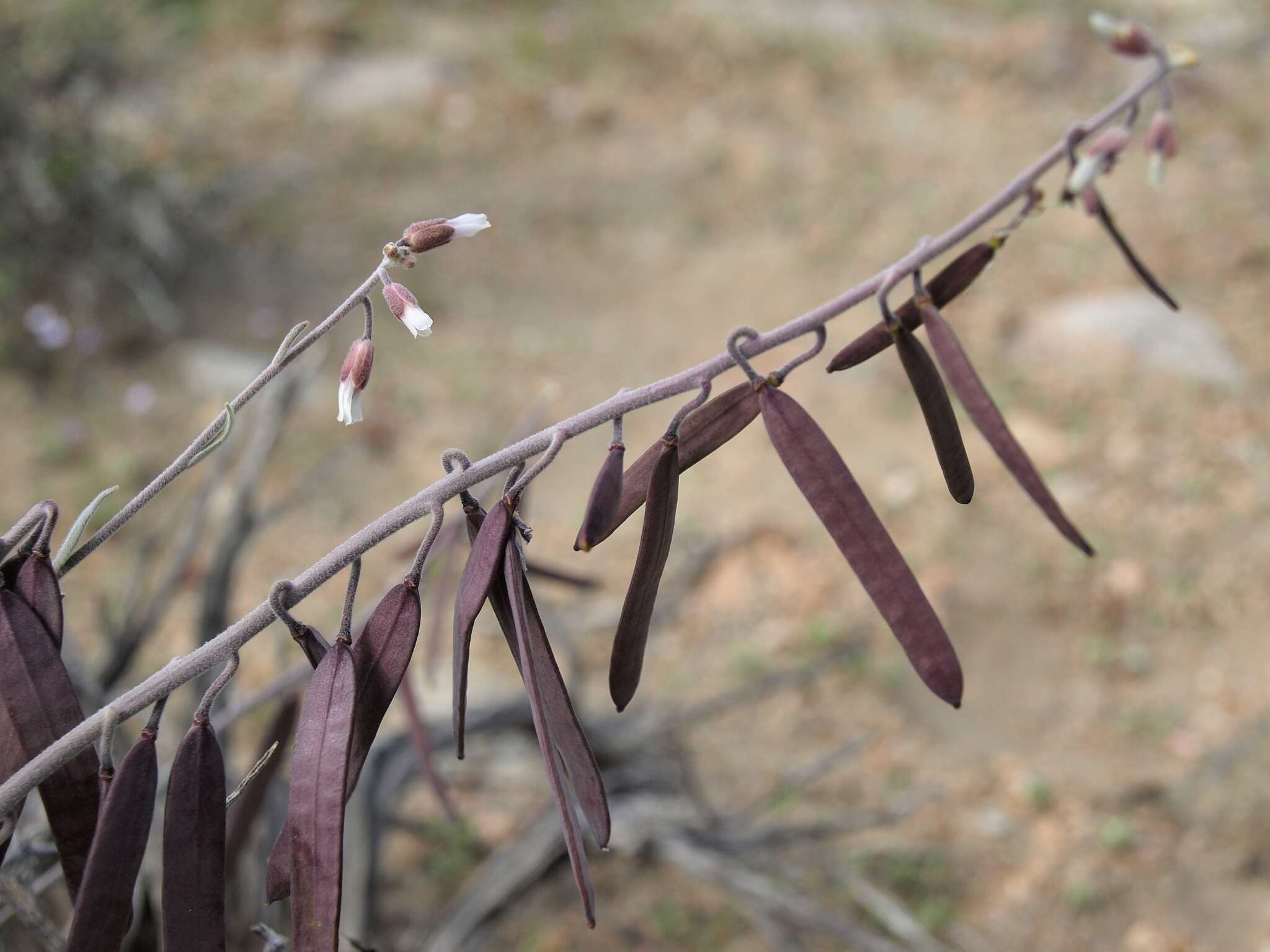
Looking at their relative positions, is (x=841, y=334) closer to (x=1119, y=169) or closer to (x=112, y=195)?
(x=1119, y=169)

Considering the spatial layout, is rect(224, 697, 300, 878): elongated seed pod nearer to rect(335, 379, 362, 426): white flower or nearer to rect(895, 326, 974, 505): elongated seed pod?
rect(335, 379, 362, 426): white flower

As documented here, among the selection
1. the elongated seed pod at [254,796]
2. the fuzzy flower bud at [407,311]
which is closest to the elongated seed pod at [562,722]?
the fuzzy flower bud at [407,311]

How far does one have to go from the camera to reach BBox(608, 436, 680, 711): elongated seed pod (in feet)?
1.60

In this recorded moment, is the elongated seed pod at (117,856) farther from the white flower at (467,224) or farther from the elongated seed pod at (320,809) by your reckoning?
the white flower at (467,224)

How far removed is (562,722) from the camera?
474mm

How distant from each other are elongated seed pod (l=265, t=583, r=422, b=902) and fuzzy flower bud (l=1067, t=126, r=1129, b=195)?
0.42 m

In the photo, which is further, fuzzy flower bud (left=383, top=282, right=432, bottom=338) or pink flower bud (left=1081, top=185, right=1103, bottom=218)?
pink flower bud (left=1081, top=185, right=1103, bottom=218)

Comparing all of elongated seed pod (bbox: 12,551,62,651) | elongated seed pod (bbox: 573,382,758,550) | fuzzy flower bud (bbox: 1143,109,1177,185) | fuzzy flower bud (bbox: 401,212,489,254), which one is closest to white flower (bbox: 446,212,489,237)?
fuzzy flower bud (bbox: 401,212,489,254)

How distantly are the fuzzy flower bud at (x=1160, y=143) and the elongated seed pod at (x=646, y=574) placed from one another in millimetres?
359

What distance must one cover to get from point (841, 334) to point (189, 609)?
72.6 inches

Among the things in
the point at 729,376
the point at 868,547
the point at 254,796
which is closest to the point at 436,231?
the point at 868,547

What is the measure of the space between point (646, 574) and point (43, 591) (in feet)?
0.94

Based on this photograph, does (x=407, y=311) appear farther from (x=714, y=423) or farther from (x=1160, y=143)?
(x=1160, y=143)

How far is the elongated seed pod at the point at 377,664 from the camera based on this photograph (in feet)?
1.57
